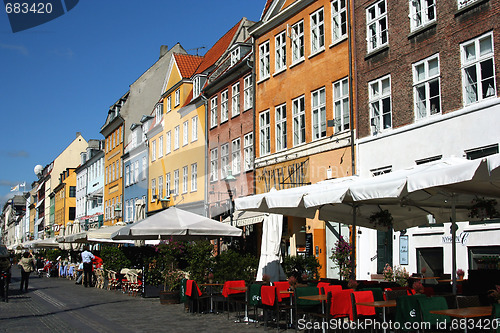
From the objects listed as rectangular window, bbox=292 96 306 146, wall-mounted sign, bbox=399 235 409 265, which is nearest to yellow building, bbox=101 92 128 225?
rectangular window, bbox=292 96 306 146

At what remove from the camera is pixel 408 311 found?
26.5ft

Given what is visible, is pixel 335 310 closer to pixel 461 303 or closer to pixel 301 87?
pixel 461 303

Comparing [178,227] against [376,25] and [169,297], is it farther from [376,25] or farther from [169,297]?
[376,25]

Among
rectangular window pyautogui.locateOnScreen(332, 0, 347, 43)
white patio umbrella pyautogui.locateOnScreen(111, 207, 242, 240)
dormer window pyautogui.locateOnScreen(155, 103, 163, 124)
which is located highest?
dormer window pyautogui.locateOnScreen(155, 103, 163, 124)

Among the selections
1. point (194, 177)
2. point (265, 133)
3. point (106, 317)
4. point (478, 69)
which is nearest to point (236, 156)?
point (265, 133)

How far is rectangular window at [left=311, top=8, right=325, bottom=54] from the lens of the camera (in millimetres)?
24609

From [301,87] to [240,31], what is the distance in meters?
13.9

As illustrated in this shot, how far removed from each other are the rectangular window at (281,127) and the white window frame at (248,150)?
279 cm

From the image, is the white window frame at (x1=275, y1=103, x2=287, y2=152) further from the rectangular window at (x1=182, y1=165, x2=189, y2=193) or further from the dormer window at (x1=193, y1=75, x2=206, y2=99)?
the rectangular window at (x1=182, y1=165, x2=189, y2=193)

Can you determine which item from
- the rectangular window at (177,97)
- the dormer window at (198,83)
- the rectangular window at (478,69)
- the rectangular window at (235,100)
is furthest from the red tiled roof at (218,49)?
the rectangular window at (478,69)

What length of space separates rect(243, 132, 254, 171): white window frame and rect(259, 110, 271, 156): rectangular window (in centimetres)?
120

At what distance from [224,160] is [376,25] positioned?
14.2 metres

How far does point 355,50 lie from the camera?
22422 millimetres

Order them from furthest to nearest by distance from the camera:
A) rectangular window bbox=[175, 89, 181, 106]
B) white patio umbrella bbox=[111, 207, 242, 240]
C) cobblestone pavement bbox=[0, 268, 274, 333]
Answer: rectangular window bbox=[175, 89, 181, 106], white patio umbrella bbox=[111, 207, 242, 240], cobblestone pavement bbox=[0, 268, 274, 333]
